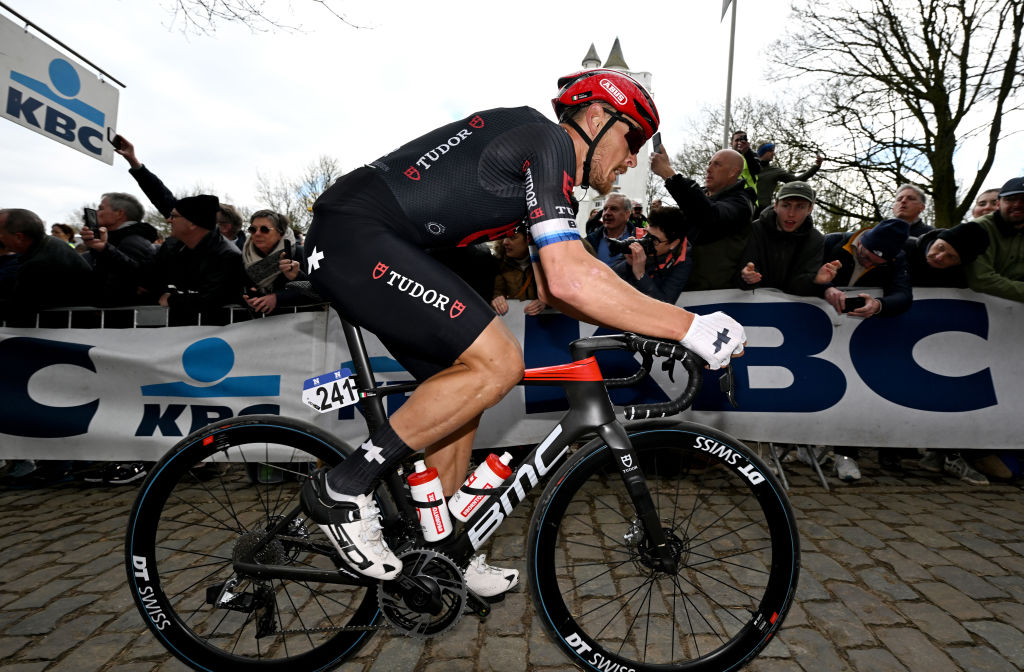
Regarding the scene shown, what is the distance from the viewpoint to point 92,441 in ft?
15.8

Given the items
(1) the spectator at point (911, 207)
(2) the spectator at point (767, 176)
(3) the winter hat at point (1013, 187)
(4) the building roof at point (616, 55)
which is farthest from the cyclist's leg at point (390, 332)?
(4) the building roof at point (616, 55)

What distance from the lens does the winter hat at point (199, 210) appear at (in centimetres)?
505

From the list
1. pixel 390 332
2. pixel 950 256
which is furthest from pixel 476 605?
pixel 950 256

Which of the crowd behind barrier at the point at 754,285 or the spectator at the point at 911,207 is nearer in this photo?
the crowd behind barrier at the point at 754,285

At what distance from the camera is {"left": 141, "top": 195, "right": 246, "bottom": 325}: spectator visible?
496 centimetres

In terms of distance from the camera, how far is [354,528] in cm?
196

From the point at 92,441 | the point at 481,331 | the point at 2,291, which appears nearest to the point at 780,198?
the point at 481,331

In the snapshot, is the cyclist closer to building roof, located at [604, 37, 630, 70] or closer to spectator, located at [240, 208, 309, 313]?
spectator, located at [240, 208, 309, 313]

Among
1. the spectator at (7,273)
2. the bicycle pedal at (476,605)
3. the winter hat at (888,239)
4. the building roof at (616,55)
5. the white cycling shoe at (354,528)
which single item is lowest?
the bicycle pedal at (476,605)

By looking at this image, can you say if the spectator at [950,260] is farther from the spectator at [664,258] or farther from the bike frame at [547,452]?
the bike frame at [547,452]

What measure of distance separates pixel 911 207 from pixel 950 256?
52.5 inches

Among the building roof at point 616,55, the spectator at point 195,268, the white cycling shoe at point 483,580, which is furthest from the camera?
the building roof at point 616,55

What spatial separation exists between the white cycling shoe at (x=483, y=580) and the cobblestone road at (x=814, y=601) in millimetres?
305

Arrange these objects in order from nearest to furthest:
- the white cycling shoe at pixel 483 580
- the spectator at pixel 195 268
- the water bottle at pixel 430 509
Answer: the water bottle at pixel 430 509
the white cycling shoe at pixel 483 580
the spectator at pixel 195 268
